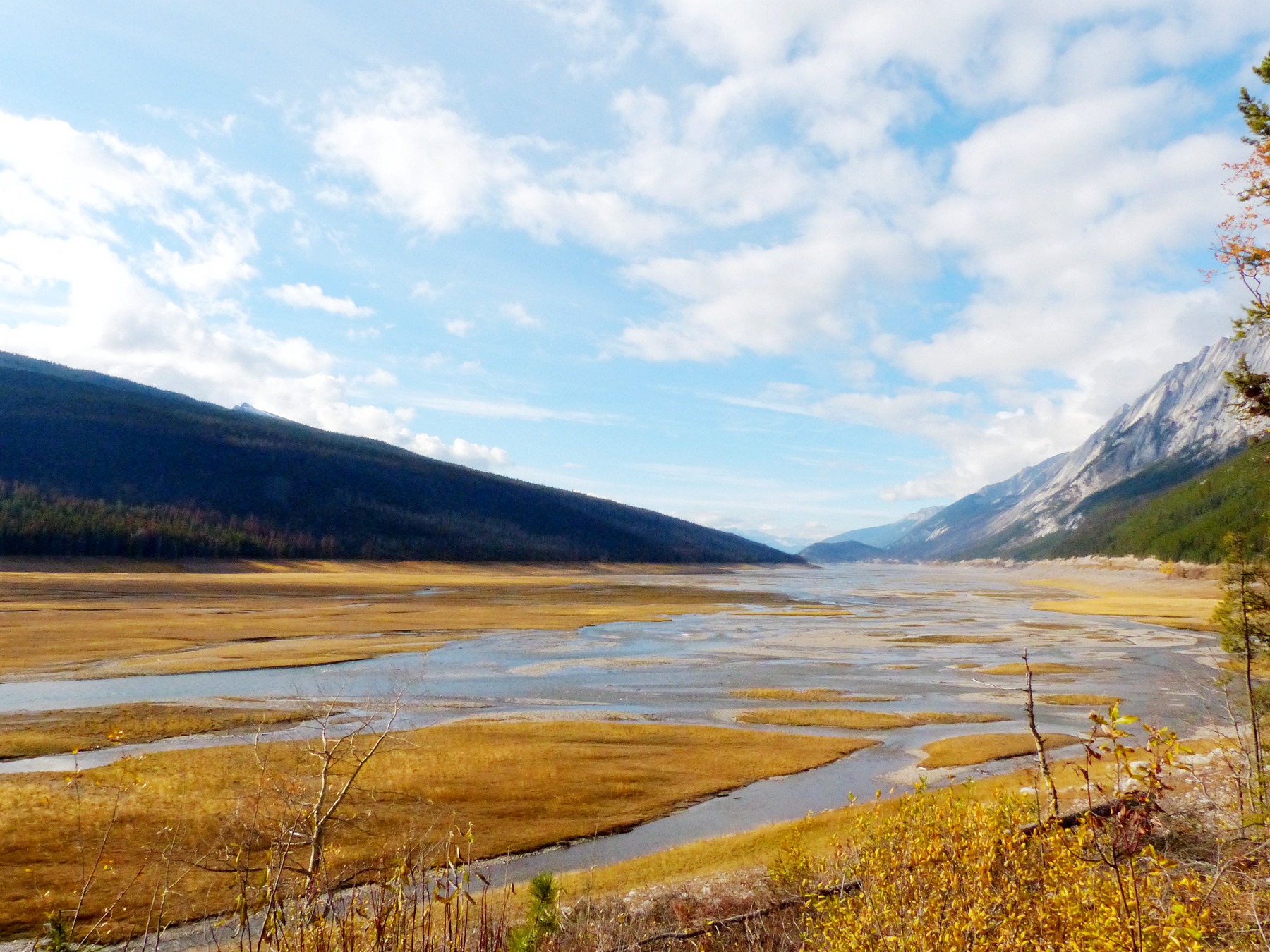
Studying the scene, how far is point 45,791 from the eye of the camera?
75.3 feet

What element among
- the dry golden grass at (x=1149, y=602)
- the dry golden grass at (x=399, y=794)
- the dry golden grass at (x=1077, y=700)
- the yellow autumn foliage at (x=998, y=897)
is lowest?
the dry golden grass at (x=399, y=794)

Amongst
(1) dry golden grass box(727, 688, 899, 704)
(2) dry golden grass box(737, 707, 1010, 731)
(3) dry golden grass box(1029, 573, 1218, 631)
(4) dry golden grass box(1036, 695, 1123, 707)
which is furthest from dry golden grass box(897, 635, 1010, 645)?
(2) dry golden grass box(737, 707, 1010, 731)

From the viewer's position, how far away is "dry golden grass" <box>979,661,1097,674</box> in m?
49.0

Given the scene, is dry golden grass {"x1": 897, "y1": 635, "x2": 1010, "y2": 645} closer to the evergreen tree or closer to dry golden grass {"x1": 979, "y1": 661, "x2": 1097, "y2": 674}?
dry golden grass {"x1": 979, "y1": 661, "x2": 1097, "y2": 674}

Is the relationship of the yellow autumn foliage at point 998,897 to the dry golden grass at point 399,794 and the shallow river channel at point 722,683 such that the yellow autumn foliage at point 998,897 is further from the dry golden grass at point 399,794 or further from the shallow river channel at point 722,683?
the shallow river channel at point 722,683

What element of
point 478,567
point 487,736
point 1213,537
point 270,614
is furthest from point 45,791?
point 1213,537

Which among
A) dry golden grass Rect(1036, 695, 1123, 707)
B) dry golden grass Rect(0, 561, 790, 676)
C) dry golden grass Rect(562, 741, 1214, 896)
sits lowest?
dry golden grass Rect(0, 561, 790, 676)

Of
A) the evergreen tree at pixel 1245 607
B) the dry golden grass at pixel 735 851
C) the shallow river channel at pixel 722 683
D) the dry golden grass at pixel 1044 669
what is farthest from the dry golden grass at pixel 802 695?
the evergreen tree at pixel 1245 607

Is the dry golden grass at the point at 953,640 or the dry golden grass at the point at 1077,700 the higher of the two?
the dry golden grass at the point at 1077,700

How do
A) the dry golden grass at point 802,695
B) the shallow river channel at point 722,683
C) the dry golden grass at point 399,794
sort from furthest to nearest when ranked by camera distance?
the dry golden grass at point 802,695, the shallow river channel at point 722,683, the dry golden grass at point 399,794

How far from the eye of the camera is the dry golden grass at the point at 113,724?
28.6 metres

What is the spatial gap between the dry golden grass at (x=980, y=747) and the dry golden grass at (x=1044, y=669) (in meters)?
15.9

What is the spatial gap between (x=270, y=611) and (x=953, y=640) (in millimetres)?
69849

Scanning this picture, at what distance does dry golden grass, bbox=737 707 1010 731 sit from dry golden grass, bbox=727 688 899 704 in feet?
8.24
